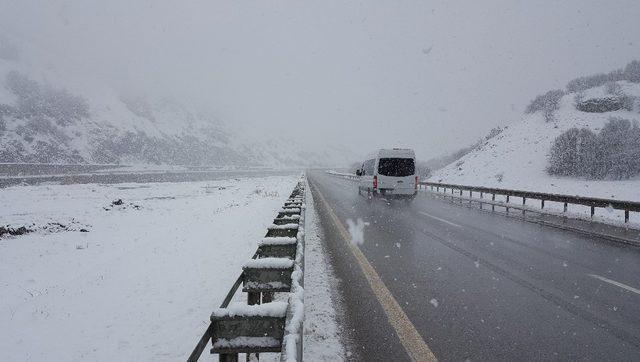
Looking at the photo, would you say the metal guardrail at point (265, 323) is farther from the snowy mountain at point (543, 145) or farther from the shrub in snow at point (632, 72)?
the shrub in snow at point (632, 72)

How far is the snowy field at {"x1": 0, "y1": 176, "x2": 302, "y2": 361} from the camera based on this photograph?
4.61 metres

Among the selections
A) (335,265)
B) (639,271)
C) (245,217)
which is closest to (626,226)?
(639,271)

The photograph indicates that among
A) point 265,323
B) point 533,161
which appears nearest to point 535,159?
point 533,161

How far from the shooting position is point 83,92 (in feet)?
305

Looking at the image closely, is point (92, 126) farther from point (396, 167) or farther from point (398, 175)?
point (398, 175)

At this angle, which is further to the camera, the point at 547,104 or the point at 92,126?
the point at 92,126

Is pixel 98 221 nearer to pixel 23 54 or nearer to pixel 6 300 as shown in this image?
pixel 6 300

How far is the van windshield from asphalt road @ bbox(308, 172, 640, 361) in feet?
30.9

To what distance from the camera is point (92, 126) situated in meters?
81.9

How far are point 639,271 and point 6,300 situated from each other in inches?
424

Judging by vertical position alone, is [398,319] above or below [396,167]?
below

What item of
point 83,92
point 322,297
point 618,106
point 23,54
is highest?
point 23,54

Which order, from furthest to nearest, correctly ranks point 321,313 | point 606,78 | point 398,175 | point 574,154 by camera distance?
1. point 606,78
2. point 574,154
3. point 398,175
4. point 321,313

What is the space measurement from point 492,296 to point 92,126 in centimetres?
9204
